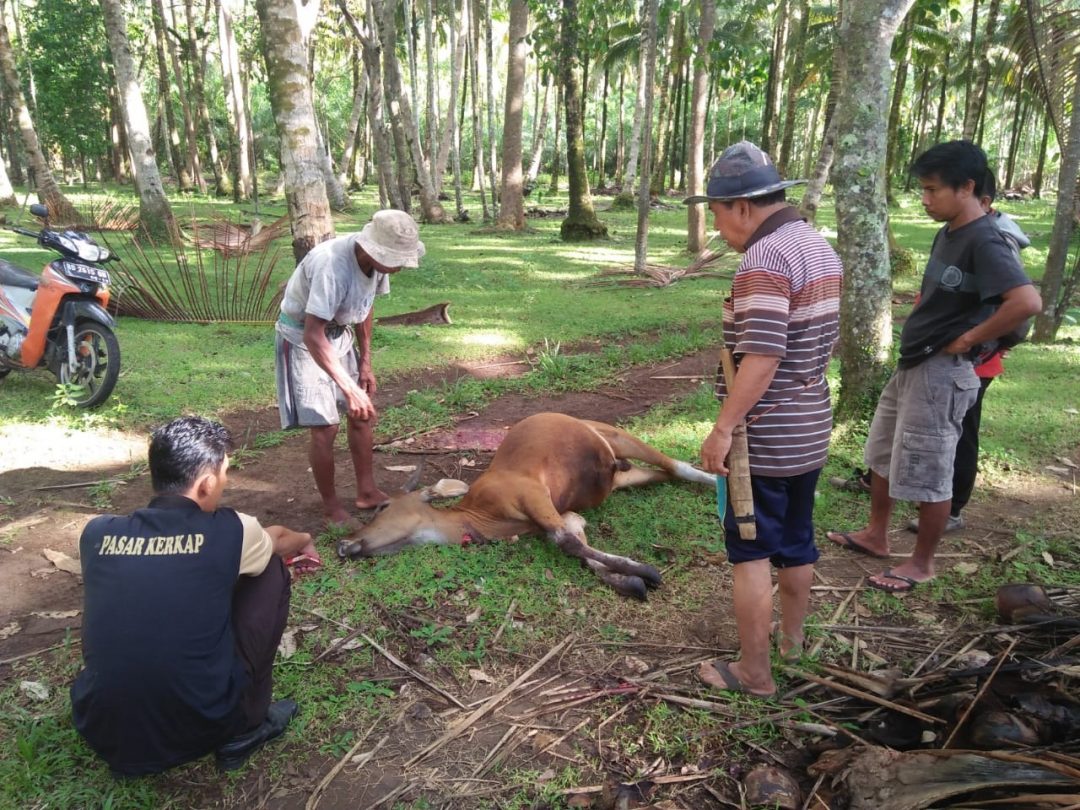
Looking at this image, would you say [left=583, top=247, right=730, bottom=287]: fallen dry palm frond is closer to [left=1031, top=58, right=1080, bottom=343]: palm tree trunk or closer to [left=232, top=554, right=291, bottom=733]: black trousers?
[left=1031, top=58, right=1080, bottom=343]: palm tree trunk

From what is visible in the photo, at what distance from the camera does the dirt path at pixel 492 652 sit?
274 cm

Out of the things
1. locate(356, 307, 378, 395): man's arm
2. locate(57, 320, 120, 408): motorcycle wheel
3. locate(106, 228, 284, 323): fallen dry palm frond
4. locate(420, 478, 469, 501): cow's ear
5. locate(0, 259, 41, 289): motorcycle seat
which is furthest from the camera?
locate(106, 228, 284, 323): fallen dry palm frond

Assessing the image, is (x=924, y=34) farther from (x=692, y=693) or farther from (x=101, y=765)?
(x=101, y=765)

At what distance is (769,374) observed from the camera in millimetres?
2574

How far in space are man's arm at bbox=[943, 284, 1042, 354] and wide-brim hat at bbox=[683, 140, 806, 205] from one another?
137 cm

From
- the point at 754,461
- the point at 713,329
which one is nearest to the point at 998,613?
the point at 754,461

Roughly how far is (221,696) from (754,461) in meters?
2.10

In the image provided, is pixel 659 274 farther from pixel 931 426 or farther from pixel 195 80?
pixel 195 80

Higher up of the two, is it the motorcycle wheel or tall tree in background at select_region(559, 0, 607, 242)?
tall tree in background at select_region(559, 0, 607, 242)

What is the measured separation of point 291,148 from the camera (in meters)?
7.20

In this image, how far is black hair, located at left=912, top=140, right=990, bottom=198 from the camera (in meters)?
3.37

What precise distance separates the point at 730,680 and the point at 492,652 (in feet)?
3.59

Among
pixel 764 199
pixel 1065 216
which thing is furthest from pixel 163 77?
pixel 764 199

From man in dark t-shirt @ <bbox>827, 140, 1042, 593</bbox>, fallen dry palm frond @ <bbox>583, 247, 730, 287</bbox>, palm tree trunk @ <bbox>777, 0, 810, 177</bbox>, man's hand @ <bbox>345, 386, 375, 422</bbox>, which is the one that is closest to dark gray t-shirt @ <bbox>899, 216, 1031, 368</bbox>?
man in dark t-shirt @ <bbox>827, 140, 1042, 593</bbox>
